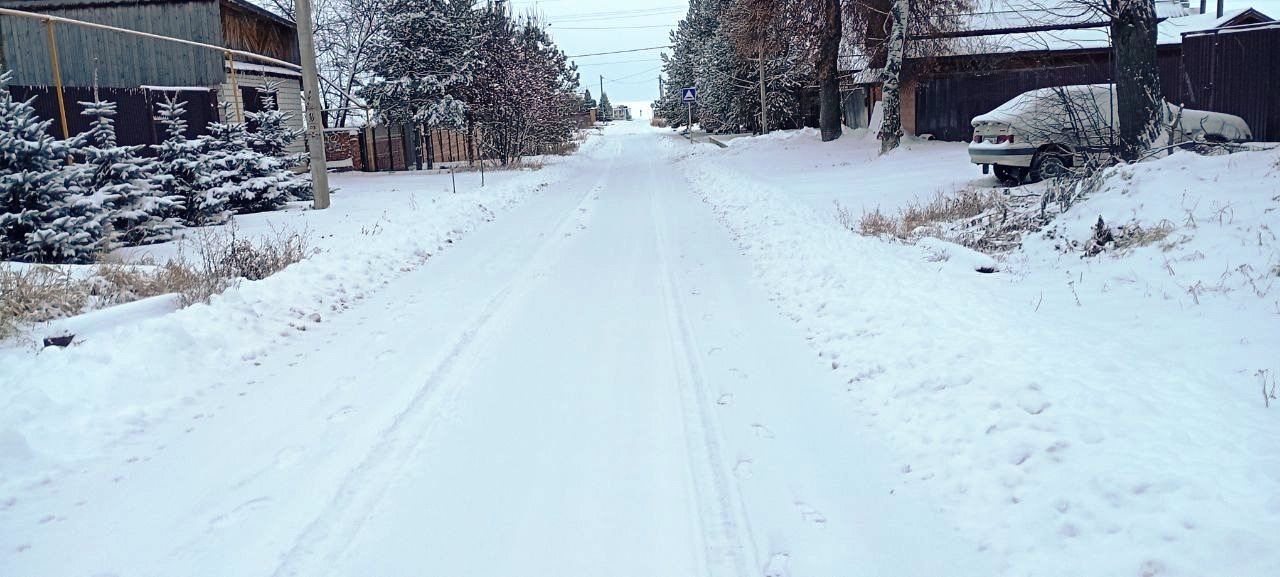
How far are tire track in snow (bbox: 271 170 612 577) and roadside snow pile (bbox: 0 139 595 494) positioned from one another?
5.13 ft

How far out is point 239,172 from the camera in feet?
50.9

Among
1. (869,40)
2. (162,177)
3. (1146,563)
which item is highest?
(869,40)

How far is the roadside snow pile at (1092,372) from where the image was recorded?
3510 millimetres

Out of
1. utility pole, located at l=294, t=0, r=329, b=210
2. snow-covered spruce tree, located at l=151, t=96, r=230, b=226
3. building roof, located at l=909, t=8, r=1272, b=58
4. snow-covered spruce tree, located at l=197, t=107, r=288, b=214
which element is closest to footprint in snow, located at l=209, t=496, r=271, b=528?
snow-covered spruce tree, located at l=151, t=96, r=230, b=226

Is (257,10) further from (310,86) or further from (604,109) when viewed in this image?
(604,109)

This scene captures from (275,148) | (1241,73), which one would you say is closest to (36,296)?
(275,148)

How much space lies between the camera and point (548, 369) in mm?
6344

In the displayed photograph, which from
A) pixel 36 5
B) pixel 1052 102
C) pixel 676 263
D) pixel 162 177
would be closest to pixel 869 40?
pixel 1052 102

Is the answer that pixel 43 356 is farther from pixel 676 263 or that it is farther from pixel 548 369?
pixel 676 263

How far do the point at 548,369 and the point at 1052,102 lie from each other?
1059 cm

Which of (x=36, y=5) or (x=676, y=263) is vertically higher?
(x=36, y=5)

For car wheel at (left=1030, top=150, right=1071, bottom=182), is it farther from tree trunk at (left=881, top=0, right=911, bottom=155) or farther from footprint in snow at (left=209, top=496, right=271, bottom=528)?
footprint in snow at (left=209, top=496, right=271, bottom=528)

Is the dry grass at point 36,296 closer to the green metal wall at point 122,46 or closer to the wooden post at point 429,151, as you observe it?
the green metal wall at point 122,46

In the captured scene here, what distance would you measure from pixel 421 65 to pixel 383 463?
2769 centimetres
